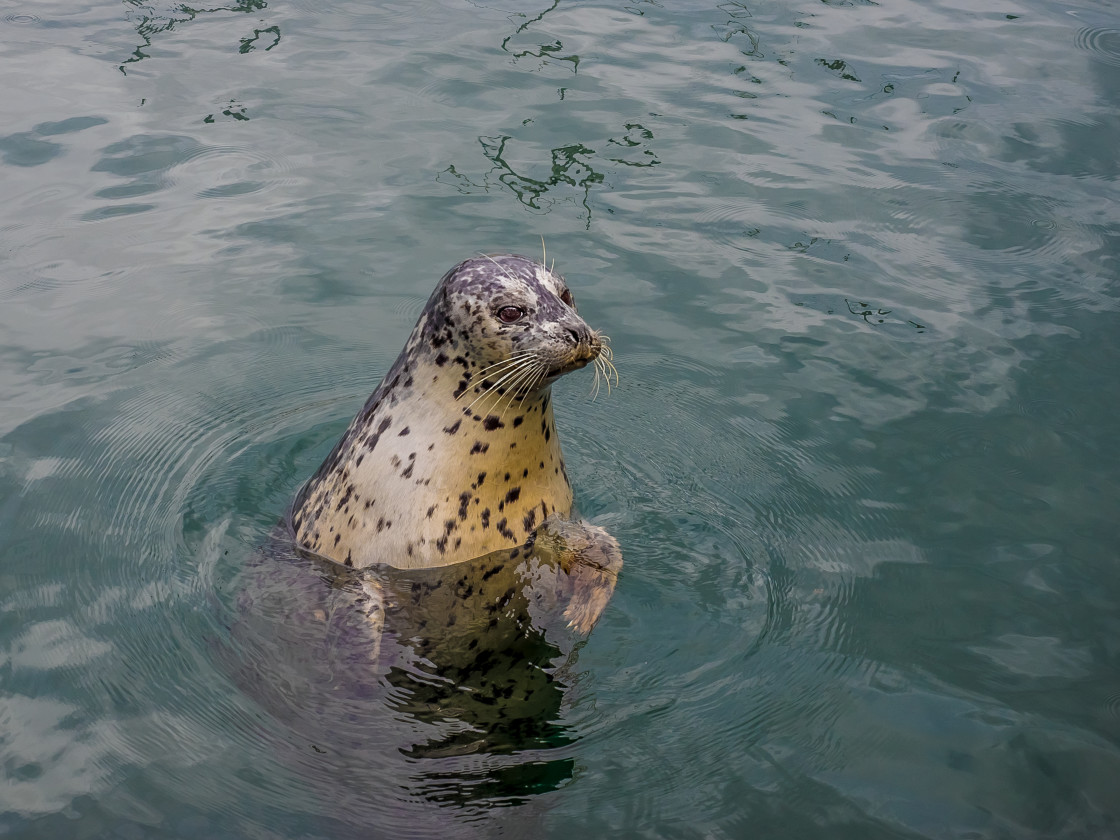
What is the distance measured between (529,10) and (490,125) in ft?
9.38

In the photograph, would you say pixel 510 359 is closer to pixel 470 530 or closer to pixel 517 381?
pixel 517 381

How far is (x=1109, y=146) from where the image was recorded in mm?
9383

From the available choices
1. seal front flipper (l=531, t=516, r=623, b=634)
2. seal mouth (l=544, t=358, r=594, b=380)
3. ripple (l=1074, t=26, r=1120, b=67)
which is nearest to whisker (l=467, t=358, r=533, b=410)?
seal mouth (l=544, t=358, r=594, b=380)

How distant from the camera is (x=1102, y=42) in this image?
11297 mm

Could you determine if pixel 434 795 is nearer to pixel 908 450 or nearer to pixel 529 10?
pixel 908 450

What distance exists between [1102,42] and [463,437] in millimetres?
9653

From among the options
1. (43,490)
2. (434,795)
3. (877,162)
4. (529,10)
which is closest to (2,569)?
(43,490)

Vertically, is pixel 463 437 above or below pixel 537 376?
below

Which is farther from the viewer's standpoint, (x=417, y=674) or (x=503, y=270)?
(x=503, y=270)

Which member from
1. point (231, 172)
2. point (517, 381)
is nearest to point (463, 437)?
point (517, 381)

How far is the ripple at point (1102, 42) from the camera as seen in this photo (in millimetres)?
10945

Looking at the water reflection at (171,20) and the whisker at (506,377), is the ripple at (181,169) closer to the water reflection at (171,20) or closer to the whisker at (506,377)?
the water reflection at (171,20)

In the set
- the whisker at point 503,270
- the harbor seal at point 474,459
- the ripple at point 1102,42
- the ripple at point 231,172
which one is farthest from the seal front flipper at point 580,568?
the ripple at point 1102,42

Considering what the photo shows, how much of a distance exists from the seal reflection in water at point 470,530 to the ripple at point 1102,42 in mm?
8556
